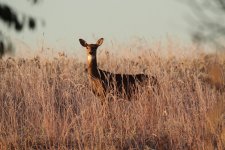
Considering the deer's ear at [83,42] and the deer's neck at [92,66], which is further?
the deer's ear at [83,42]

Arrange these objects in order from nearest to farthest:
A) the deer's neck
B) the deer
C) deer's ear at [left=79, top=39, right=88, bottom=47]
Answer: the deer → the deer's neck → deer's ear at [left=79, top=39, right=88, bottom=47]

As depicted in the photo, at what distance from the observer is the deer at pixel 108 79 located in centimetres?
916

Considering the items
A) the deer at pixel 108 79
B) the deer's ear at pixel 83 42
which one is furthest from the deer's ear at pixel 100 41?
the deer's ear at pixel 83 42

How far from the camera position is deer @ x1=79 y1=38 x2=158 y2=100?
916 cm

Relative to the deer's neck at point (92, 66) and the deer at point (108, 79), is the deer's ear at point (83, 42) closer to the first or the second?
the deer at point (108, 79)

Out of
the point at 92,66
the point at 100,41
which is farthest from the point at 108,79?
the point at 100,41

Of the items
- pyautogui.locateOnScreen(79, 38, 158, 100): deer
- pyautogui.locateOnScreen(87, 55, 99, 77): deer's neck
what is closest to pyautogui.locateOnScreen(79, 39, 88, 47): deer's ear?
pyautogui.locateOnScreen(79, 38, 158, 100): deer

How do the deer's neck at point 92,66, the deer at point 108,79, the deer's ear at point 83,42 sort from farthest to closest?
the deer's ear at point 83,42 → the deer's neck at point 92,66 → the deer at point 108,79

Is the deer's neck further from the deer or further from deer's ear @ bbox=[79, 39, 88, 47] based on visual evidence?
deer's ear @ bbox=[79, 39, 88, 47]

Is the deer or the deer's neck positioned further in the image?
the deer's neck

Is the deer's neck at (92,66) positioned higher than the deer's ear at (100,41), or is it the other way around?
the deer's ear at (100,41)

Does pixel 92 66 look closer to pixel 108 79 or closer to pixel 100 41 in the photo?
pixel 100 41

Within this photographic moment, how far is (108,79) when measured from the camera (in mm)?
8906

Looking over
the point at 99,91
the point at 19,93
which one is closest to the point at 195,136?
the point at 99,91
